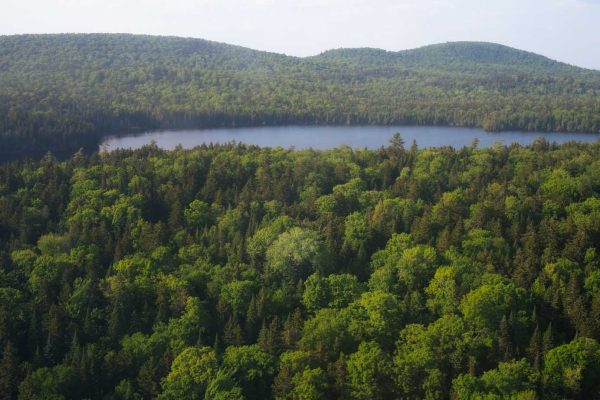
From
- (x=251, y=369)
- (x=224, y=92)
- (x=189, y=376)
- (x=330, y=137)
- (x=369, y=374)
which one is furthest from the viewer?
(x=224, y=92)

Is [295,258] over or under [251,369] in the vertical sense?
over

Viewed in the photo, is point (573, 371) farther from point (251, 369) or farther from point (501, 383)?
point (251, 369)

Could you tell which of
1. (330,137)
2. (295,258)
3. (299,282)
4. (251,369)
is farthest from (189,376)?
(330,137)

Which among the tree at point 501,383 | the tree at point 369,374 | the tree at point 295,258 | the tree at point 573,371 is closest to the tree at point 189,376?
the tree at point 369,374

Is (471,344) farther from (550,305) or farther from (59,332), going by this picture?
(59,332)

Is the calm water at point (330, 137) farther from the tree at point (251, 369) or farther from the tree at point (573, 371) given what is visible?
the tree at point (573, 371)

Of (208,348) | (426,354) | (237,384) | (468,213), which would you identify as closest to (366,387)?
(426,354)
